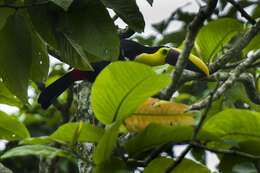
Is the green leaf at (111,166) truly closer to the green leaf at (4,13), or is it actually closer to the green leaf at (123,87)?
the green leaf at (123,87)

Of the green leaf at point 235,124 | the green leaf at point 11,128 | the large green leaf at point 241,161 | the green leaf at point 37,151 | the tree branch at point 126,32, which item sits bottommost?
the large green leaf at point 241,161

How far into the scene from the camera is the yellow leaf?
130 cm

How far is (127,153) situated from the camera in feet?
4.26

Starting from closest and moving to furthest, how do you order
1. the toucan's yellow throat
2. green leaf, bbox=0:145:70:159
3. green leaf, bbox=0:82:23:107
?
green leaf, bbox=0:145:70:159 < green leaf, bbox=0:82:23:107 < the toucan's yellow throat

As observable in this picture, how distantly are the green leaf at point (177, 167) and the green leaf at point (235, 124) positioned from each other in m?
0.13

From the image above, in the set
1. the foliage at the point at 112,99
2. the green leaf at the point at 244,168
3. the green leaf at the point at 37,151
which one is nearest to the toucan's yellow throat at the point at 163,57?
the foliage at the point at 112,99

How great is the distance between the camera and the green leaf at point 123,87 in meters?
1.19

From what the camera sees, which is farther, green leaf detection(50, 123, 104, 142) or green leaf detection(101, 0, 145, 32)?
green leaf detection(101, 0, 145, 32)

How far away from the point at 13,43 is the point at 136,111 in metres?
0.67

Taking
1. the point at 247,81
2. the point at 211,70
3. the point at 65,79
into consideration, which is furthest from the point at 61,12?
the point at 65,79

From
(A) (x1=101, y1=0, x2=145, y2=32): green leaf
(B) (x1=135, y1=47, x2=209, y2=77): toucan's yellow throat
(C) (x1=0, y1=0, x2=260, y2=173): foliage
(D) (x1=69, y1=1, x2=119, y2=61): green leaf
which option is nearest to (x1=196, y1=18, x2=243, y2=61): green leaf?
(C) (x1=0, y1=0, x2=260, y2=173): foliage

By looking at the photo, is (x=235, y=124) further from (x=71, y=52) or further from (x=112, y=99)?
(x=71, y=52)

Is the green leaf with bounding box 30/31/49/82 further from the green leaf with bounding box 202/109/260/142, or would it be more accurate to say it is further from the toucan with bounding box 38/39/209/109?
the green leaf with bounding box 202/109/260/142

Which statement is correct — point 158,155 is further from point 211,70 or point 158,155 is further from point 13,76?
point 211,70
